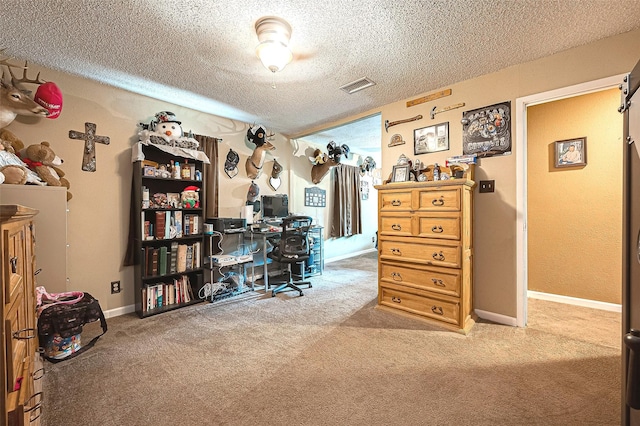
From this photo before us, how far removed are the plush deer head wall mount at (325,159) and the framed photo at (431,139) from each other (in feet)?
6.77

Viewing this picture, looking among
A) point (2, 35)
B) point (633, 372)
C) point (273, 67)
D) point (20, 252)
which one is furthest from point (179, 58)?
point (633, 372)

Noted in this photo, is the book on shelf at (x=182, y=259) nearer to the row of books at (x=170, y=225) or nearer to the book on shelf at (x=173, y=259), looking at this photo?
the book on shelf at (x=173, y=259)

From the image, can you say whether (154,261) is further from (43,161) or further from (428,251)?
(428,251)

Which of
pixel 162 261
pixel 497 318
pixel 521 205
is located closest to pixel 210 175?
pixel 162 261

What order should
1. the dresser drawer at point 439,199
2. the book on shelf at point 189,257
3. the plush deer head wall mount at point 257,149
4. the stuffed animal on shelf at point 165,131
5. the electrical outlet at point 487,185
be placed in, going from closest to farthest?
the dresser drawer at point 439,199 → the electrical outlet at point 487,185 → the stuffed animal on shelf at point 165,131 → the book on shelf at point 189,257 → the plush deer head wall mount at point 257,149

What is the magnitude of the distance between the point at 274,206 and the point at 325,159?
1522 mm

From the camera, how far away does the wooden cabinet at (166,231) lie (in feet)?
9.58

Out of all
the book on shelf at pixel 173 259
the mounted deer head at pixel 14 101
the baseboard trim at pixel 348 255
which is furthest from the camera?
the baseboard trim at pixel 348 255

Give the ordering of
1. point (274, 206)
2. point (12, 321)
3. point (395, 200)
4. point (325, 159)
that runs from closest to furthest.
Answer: point (12, 321)
point (395, 200)
point (274, 206)
point (325, 159)

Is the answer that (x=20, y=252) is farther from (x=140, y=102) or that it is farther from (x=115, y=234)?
(x=140, y=102)

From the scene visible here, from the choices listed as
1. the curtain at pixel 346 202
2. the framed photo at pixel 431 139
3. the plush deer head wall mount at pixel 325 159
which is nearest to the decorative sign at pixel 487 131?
the framed photo at pixel 431 139

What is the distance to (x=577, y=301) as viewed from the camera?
3.10 metres

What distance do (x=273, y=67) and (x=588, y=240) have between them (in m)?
3.80

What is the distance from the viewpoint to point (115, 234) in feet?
9.75
